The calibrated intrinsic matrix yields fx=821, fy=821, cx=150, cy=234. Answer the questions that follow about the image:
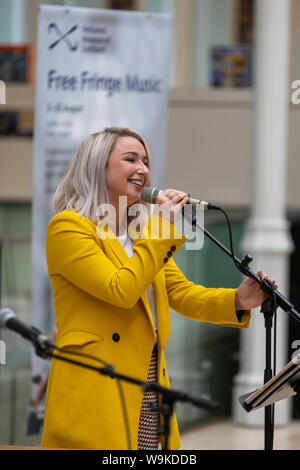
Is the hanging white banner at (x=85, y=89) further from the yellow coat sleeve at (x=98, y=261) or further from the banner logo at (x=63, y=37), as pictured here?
the yellow coat sleeve at (x=98, y=261)

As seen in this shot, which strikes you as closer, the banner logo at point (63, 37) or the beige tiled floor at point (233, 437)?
the banner logo at point (63, 37)

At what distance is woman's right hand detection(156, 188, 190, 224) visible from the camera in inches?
77.9

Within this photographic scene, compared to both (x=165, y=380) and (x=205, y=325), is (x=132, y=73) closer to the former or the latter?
(x=165, y=380)

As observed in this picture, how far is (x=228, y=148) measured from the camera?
7.46 m

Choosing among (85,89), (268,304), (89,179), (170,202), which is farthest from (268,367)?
(85,89)

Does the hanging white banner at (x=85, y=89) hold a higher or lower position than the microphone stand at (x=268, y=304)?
higher

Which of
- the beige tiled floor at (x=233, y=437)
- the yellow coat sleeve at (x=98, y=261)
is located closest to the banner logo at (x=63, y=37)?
the yellow coat sleeve at (x=98, y=261)

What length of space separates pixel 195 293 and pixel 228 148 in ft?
17.4

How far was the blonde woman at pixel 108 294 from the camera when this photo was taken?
2.01 m

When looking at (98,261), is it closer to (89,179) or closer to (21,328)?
(89,179)

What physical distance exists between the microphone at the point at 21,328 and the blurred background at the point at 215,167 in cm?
226

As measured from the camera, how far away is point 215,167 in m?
7.48

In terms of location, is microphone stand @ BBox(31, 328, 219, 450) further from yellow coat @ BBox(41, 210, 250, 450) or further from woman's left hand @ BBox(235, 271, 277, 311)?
woman's left hand @ BBox(235, 271, 277, 311)

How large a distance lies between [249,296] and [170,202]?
388 mm
